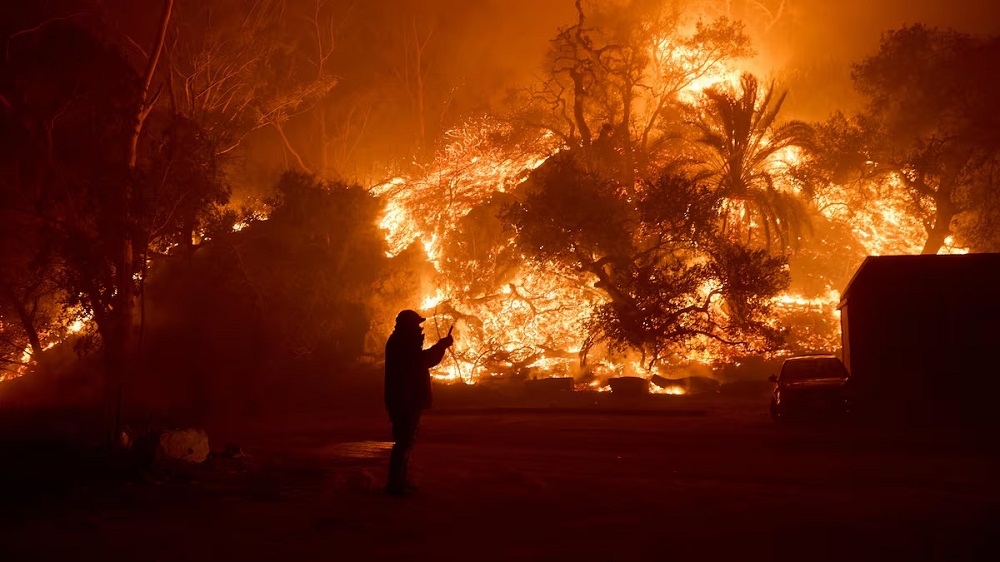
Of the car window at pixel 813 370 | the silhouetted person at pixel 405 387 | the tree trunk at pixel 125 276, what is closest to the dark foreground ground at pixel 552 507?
the silhouetted person at pixel 405 387

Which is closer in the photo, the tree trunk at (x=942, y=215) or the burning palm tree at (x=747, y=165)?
the burning palm tree at (x=747, y=165)

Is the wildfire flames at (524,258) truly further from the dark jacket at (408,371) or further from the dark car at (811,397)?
the dark jacket at (408,371)

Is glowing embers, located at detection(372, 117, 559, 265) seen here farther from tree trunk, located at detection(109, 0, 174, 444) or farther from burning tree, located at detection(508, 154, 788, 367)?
tree trunk, located at detection(109, 0, 174, 444)

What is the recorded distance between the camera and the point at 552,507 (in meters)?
8.95

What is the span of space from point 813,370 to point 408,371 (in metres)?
13.1

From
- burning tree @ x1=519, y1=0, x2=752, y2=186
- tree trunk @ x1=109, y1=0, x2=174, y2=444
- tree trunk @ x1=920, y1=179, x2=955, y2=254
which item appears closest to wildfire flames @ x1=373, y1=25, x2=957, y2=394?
burning tree @ x1=519, y1=0, x2=752, y2=186

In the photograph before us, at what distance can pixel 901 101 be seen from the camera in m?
35.9

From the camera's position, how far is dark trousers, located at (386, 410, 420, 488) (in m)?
9.31

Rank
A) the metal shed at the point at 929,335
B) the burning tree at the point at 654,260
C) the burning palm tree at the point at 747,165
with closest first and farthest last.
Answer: the metal shed at the point at 929,335 < the burning tree at the point at 654,260 < the burning palm tree at the point at 747,165

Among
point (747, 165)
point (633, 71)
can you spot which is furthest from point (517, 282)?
point (633, 71)

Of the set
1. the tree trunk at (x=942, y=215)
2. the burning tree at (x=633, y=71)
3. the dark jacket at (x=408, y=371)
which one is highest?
the burning tree at (x=633, y=71)

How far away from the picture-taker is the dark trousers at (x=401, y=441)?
9.31 metres

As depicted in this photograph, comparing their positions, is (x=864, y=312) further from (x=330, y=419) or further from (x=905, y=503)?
(x=330, y=419)

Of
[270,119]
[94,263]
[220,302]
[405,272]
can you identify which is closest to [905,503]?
[94,263]
